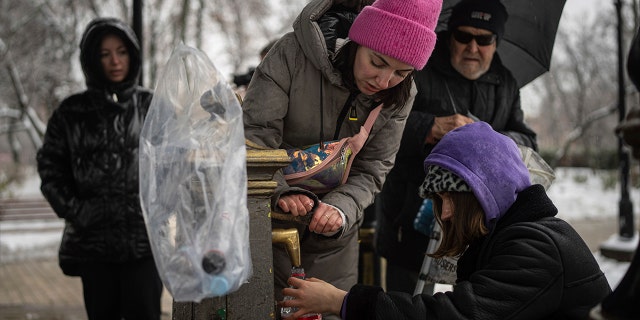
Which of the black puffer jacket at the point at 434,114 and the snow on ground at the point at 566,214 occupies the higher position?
the black puffer jacket at the point at 434,114

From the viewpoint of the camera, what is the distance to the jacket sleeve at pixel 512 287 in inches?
76.3

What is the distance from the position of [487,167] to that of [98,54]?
2.55 m

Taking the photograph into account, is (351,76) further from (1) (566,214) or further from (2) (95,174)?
(1) (566,214)

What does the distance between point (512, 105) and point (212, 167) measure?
2.16 m

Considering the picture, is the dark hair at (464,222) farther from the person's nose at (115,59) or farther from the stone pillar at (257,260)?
the person's nose at (115,59)

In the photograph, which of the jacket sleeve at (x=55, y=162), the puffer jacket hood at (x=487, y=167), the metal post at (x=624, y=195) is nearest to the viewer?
the puffer jacket hood at (x=487, y=167)

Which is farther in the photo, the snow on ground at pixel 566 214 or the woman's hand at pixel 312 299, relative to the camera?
the snow on ground at pixel 566 214

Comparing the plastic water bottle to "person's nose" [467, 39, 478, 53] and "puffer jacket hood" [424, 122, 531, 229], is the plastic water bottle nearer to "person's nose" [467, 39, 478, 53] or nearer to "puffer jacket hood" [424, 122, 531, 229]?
"puffer jacket hood" [424, 122, 531, 229]

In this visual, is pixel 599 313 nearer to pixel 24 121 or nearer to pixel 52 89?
pixel 24 121

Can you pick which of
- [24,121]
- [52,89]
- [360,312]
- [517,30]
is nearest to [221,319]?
[360,312]

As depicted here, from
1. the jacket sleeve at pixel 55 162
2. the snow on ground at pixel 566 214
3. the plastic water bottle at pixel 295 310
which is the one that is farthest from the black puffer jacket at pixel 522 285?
the snow on ground at pixel 566 214

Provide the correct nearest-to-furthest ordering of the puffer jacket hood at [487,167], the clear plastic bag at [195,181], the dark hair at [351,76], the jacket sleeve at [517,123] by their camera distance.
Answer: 1. the clear plastic bag at [195,181]
2. the puffer jacket hood at [487,167]
3. the dark hair at [351,76]
4. the jacket sleeve at [517,123]

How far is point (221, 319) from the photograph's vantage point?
6.58 ft

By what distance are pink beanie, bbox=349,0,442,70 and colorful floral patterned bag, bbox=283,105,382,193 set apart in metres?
0.27
